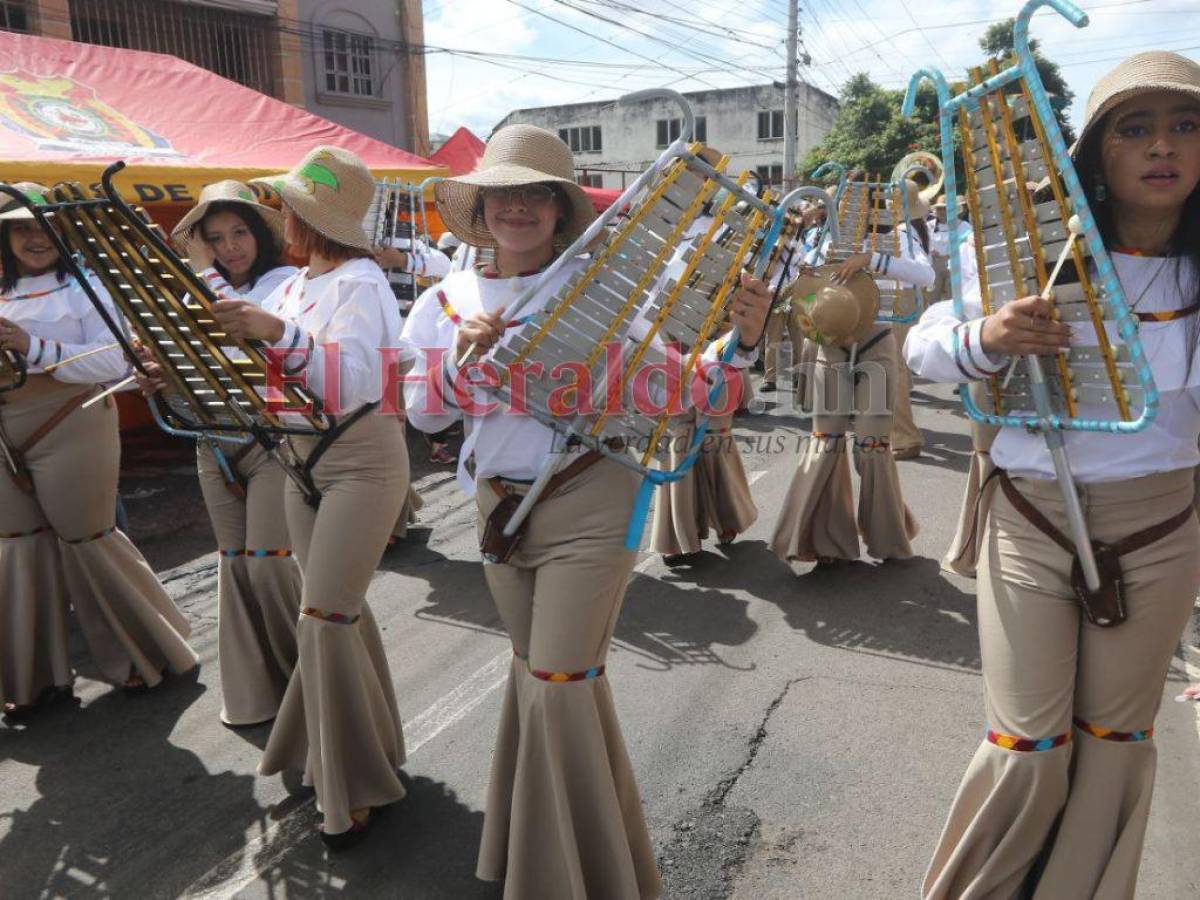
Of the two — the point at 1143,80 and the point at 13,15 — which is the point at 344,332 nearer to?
the point at 1143,80

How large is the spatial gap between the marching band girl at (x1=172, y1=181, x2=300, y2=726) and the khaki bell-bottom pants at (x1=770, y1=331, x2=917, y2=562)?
9.25 ft

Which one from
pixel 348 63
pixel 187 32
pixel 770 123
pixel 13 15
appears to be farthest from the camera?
pixel 770 123

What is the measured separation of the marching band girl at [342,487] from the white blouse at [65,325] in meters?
1.16

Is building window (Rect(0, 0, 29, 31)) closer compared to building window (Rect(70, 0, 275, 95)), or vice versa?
building window (Rect(0, 0, 29, 31))

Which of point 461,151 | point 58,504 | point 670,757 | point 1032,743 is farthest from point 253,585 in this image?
point 461,151

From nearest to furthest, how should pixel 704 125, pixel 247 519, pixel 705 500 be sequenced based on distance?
pixel 247 519 < pixel 705 500 < pixel 704 125

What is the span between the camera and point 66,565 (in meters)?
4.00

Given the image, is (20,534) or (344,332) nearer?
(344,332)

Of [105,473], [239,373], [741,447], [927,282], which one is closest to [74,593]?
[105,473]

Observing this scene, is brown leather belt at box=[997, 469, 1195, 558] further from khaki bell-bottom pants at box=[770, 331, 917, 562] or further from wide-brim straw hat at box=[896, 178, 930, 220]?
wide-brim straw hat at box=[896, 178, 930, 220]

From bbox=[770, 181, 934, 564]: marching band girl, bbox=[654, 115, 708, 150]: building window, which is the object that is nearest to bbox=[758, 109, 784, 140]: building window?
bbox=[654, 115, 708, 150]: building window

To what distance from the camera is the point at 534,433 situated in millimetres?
2471

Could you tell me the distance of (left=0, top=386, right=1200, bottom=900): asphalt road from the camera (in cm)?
282

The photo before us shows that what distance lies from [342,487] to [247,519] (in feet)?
2.87
